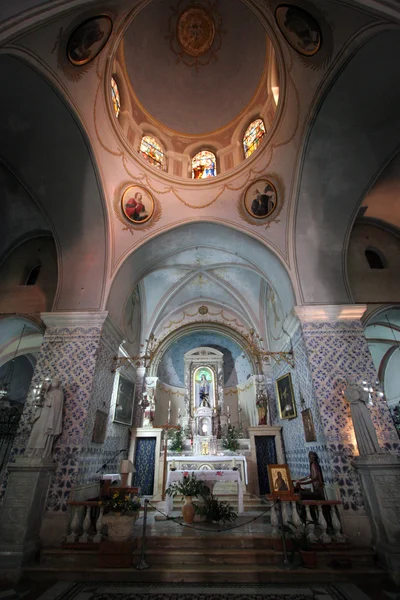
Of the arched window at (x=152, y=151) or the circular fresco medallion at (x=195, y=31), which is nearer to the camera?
the circular fresco medallion at (x=195, y=31)

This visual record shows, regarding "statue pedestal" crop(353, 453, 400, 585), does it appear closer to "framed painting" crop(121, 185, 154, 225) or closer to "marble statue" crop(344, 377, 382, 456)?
"marble statue" crop(344, 377, 382, 456)

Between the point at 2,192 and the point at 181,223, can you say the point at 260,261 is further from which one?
the point at 2,192

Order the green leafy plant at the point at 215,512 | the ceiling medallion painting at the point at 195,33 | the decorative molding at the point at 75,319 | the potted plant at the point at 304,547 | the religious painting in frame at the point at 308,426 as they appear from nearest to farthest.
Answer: the potted plant at the point at 304,547 < the green leafy plant at the point at 215,512 < the religious painting in frame at the point at 308,426 < the decorative molding at the point at 75,319 < the ceiling medallion painting at the point at 195,33

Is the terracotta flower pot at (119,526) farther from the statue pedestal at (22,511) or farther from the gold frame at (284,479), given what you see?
the gold frame at (284,479)

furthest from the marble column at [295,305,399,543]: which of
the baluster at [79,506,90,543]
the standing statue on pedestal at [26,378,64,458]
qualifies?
the standing statue on pedestal at [26,378,64,458]

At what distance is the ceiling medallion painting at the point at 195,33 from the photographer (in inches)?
381

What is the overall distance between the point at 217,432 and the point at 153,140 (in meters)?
12.4

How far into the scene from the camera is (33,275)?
1083 cm

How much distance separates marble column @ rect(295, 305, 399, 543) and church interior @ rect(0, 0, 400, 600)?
5 cm

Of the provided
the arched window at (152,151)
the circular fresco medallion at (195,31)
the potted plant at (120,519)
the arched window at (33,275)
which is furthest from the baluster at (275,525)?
the circular fresco medallion at (195,31)

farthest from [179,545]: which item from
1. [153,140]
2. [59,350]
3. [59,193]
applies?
[153,140]

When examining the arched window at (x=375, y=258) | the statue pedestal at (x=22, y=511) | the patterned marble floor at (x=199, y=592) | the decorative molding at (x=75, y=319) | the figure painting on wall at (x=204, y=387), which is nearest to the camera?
the patterned marble floor at (x=199, y=592)

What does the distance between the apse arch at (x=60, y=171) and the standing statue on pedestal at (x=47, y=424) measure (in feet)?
8.99

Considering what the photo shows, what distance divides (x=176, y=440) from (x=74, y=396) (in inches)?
235
